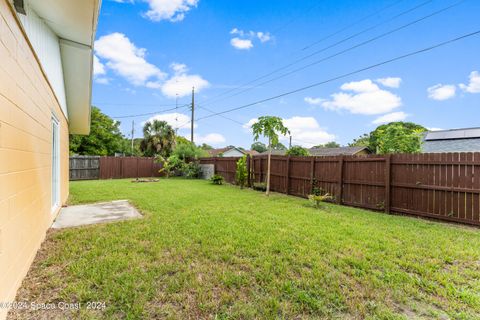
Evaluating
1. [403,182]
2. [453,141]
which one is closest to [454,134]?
[453,141]

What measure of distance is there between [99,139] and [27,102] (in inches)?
1081

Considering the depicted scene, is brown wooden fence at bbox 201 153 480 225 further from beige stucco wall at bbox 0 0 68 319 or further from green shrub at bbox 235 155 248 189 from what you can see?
beige stucco wall at bbox 0 0 68 319

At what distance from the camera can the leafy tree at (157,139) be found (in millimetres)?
18938

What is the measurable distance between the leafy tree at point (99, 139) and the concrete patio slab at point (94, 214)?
2175 cm

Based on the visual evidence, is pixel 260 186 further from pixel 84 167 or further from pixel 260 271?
pixel 84 167

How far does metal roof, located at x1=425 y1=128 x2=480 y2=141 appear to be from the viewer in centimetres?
1357

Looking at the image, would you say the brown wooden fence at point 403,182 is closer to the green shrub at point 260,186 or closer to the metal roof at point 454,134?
the green shrub at point 260,186

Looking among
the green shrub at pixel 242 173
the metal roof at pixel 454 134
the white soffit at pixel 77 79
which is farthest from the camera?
the metal roof at pixel 454 134

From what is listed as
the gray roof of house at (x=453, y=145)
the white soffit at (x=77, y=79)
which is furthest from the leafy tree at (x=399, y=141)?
the white soffit at (x=77, y=79)

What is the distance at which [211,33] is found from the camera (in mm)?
10898

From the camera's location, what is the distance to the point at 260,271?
258 cm

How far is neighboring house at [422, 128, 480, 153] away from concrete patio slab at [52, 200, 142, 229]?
16.7 m

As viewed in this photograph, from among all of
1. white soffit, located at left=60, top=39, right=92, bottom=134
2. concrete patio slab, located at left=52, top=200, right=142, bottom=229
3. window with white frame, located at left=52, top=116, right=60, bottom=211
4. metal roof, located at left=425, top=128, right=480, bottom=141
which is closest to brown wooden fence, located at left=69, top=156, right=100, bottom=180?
white soffit, located at left=60, top=39, right=92, bottom=134

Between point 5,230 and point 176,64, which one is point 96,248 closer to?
point 5,230
